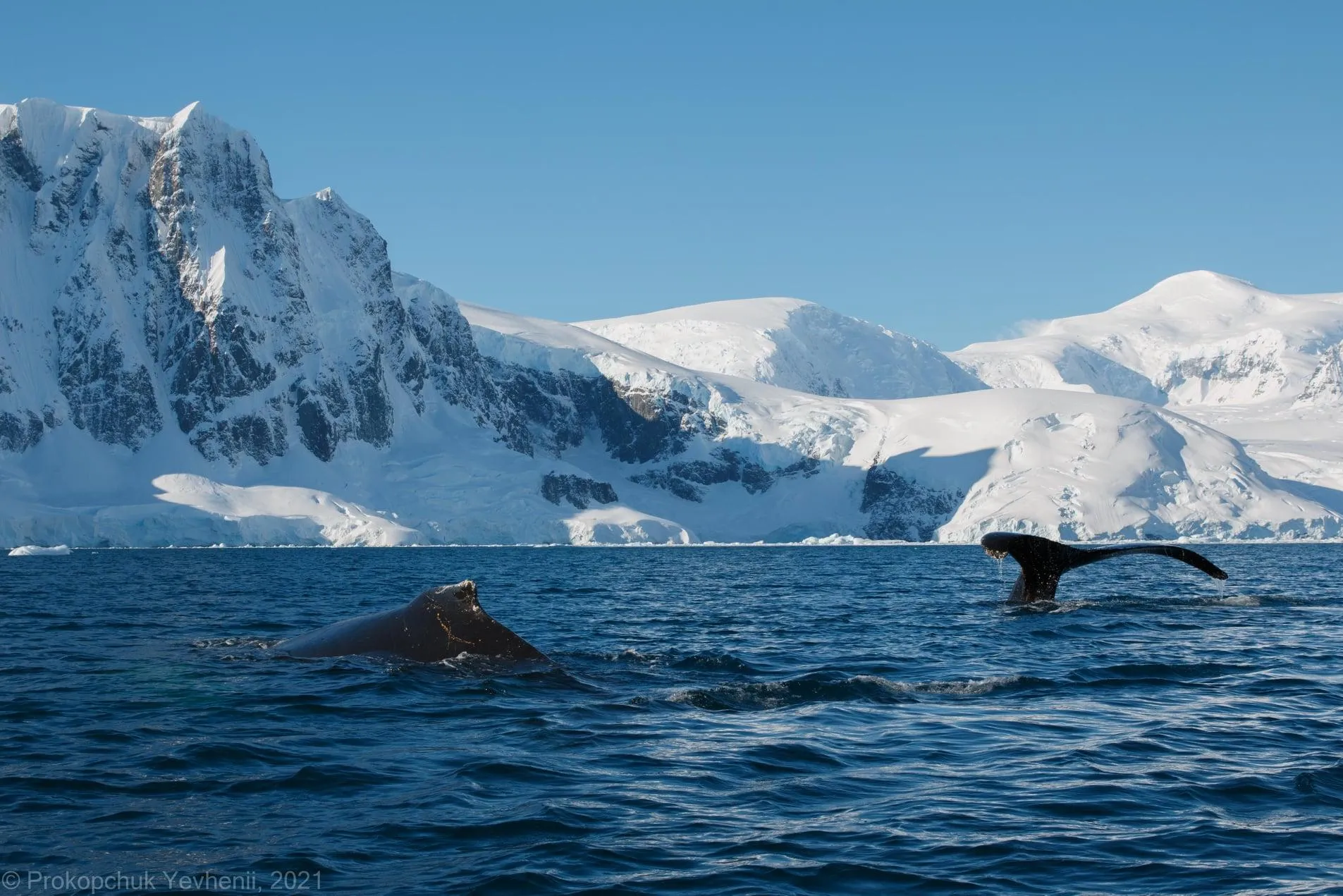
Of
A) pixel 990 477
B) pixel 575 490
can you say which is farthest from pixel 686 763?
pixel 575 490

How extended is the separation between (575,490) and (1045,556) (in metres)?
143

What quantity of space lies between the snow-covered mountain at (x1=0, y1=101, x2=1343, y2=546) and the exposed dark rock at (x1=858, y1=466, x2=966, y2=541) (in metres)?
0.37

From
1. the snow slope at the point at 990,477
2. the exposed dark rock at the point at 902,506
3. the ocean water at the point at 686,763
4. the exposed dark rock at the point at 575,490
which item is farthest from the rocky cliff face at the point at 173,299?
the ocean water at the point at 686,763

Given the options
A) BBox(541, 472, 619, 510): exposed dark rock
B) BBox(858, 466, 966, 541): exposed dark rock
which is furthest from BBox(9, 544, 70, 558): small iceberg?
BBox(858, 466, 966, 541): exposed dark rock

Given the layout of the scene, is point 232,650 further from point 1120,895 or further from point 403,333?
point 403,333

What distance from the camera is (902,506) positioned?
17650 centimetres

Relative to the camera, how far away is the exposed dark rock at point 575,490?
16725 cm

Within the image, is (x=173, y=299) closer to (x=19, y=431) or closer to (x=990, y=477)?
(x=19, y=431)

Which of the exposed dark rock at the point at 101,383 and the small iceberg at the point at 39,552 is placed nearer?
the small iceberg at the point at 39,552

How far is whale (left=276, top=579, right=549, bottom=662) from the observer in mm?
17531

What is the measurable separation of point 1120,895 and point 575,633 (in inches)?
730

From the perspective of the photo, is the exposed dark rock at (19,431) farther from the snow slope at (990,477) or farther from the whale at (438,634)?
the whale at (438,634)

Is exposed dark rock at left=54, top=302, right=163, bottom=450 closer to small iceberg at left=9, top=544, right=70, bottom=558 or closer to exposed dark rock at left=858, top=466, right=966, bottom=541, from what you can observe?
small iceberg at left=9, top=544, right=70, bottom=558

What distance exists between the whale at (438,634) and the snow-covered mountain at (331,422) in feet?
407
